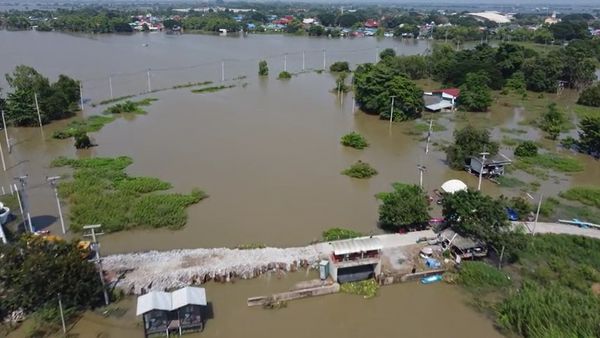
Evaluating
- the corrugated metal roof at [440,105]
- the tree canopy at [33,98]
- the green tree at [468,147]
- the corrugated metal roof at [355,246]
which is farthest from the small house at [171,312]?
the corrugated metal roof at [440,105]

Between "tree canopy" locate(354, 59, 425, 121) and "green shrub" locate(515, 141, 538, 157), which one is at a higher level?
"tree canopy" locate(354, 59, 425, 121)

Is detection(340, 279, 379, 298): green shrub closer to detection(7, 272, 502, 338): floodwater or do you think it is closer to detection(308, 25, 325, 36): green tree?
detection(7, 272, 502, 338): floodwater

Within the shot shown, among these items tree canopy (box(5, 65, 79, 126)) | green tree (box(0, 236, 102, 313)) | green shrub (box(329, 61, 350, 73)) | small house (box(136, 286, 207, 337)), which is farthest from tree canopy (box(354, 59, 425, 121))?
green tree (box(0, 236, 102, 313))

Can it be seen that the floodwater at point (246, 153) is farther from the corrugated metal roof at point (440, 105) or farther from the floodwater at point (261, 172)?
the corrugated metal roof at point (440, 105)

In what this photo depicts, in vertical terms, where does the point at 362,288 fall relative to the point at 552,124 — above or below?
below

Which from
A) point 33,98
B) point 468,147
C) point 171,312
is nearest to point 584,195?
point 468,147

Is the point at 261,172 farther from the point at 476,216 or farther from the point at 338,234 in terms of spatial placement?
the point at 476,216

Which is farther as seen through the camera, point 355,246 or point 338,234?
point 338,234
